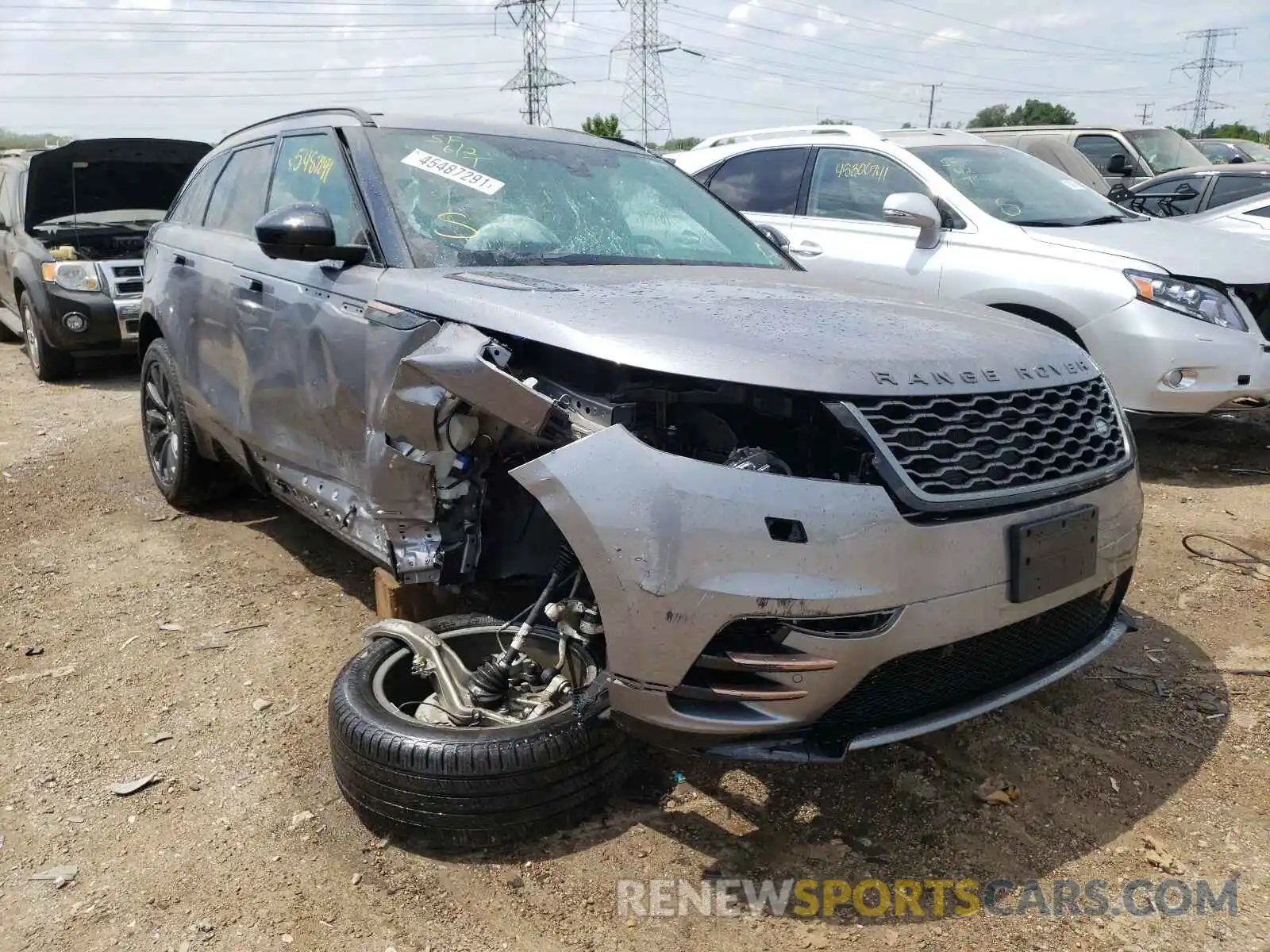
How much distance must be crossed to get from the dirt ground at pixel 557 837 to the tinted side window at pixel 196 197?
1.90 meters

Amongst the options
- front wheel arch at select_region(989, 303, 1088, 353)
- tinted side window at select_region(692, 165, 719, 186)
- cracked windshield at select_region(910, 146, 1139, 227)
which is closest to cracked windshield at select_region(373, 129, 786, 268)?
front wheel arch at select_region(989, 303, 1088, 353)

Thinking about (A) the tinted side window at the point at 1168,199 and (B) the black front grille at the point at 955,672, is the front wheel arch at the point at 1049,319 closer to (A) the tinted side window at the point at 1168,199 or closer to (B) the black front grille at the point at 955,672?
(B) the black front grille at the point at 955,672

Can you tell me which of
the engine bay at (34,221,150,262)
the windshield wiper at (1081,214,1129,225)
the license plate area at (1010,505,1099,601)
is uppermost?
the windshield wiper at (1081,214,1129,225)

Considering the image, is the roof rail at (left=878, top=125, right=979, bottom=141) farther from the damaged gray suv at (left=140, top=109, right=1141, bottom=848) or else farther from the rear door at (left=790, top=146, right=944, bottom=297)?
the damaged gray suv at (left=140, top=109, right=1141, bottom=848)

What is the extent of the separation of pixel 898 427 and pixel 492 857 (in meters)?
1.42

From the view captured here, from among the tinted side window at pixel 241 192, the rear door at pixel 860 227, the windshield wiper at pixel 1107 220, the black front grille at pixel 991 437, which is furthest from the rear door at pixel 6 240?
the black front grille at pixel 991 437

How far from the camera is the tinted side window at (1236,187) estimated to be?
9578 mm

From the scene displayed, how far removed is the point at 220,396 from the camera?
4016mm

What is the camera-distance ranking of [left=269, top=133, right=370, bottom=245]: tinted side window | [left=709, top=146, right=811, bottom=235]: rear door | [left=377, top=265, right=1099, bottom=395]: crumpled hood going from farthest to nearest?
[left=709, top=146, right=811, bottom=235]: rear door < [left=269, top=133, right=370, bottom=245]: tinted side window < [left=377, top=265, right=1099, bottom=395]: crumpled hood

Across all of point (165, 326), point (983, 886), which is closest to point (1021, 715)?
point (983, 886)

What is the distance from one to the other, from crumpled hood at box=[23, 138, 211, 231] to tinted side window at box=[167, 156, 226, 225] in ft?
12.8

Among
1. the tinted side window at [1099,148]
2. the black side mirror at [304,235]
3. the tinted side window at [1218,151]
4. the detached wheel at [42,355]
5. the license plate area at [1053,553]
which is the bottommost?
the detached wheel at [42,355]

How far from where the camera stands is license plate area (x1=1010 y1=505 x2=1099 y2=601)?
2217mm

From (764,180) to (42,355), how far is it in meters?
6.22
